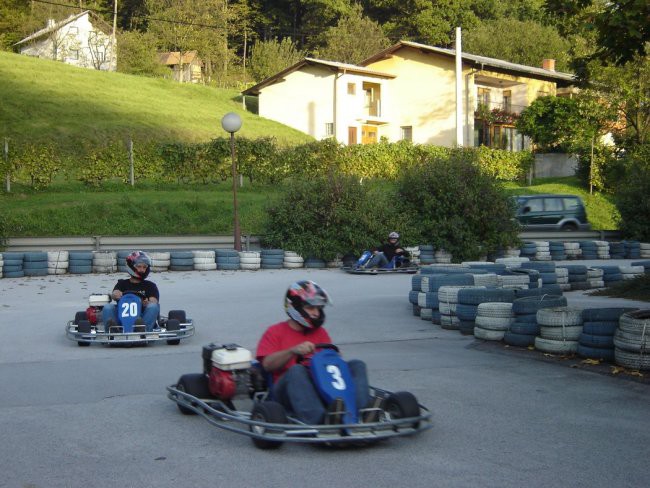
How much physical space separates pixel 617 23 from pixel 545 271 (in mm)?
7292

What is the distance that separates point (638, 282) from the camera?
604 inches

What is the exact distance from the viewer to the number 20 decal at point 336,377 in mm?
5562

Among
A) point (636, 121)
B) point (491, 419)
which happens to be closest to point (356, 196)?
point (491, 419)

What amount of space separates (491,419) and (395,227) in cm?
1729

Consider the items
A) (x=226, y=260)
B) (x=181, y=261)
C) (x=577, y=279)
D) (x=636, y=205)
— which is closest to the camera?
(x=577, y=279)

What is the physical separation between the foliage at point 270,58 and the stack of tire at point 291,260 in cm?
4394

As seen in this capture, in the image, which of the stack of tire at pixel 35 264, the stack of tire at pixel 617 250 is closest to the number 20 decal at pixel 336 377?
the stack of tire at pixel 35 264

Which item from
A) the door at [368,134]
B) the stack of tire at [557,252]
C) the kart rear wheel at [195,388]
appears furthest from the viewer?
the door at [368,134]

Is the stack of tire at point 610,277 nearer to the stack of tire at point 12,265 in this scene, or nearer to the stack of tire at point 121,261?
the stack of tire at point 121,261

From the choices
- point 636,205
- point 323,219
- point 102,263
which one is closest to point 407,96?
point 636,205

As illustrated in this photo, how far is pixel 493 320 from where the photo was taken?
10.1 m

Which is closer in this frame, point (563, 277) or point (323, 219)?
point (563, 277)

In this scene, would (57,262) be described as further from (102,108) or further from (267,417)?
(102,108)

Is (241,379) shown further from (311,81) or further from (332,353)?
(311,81)
